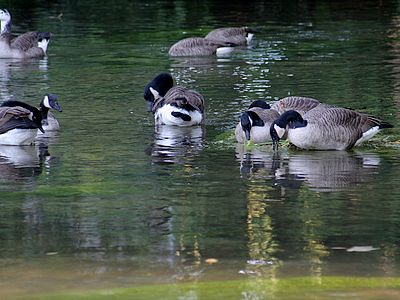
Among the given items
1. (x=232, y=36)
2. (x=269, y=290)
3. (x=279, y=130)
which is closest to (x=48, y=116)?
(x=279, y=130)

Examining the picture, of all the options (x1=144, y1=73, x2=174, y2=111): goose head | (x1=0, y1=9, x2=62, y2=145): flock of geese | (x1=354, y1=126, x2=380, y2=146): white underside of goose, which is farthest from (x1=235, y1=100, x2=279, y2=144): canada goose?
(x1=144, y1=73, x2=174, y2=111): goose head

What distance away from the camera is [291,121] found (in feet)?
44.9

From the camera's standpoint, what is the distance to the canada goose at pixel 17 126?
46.7ft

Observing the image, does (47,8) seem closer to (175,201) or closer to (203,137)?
(203,137)

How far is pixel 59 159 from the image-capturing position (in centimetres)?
1370

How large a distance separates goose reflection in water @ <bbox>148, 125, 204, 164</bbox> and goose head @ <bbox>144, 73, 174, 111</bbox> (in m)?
1.25

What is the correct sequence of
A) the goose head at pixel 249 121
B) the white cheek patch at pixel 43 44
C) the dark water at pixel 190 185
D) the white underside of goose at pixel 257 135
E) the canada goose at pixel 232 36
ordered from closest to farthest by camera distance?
the dark water at pixel 190 185 < the goose head at pixel 249 121 < the white underside of goose at pixel 257 135 < the white cheek patch at pixel 43 44 < the canada goose at pixel 232 36

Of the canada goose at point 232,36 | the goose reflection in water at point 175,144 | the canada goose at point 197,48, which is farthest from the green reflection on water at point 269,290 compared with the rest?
the canada goose at point 232,36

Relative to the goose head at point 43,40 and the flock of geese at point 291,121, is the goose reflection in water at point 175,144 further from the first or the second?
the goose head at point 43,40

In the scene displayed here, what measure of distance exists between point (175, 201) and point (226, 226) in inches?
45.4

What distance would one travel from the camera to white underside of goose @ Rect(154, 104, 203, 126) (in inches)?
634

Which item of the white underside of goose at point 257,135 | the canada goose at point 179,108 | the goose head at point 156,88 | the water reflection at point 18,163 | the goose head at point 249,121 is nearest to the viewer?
the water reflection at point 18,163

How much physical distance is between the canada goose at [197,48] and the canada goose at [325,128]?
11378mm

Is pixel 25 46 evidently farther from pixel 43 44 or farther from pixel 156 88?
pixel 156 88
